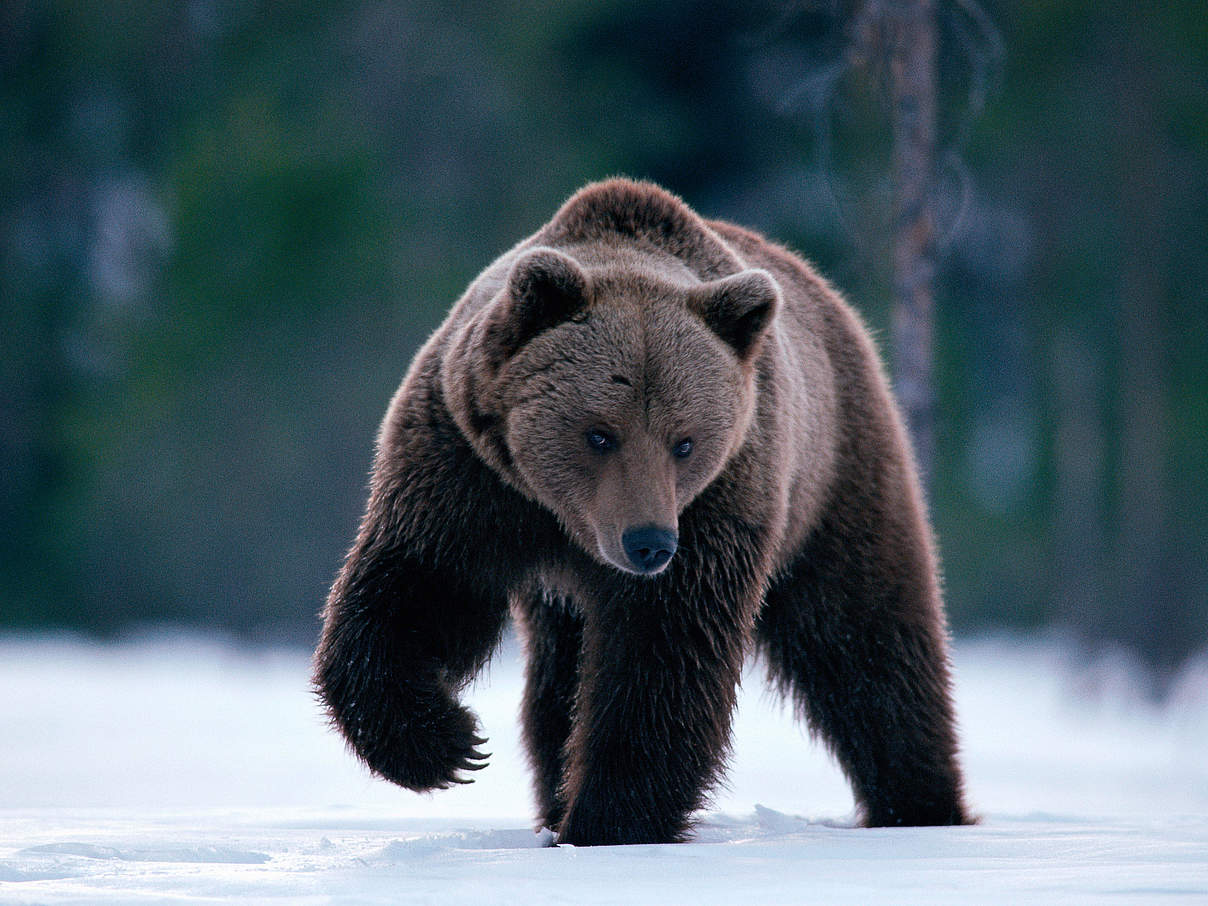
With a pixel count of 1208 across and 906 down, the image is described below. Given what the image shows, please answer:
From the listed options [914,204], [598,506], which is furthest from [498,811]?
[914,204]

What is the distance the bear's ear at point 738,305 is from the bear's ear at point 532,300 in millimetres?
363

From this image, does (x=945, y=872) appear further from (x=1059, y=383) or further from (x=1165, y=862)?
(x=1059, y=383)

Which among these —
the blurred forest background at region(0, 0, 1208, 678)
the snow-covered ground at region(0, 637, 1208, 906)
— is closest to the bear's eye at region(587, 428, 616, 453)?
the snow-covered ground at region(0, 637, 1208, 906)

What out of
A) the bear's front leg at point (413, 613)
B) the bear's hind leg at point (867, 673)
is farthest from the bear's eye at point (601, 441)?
the bear's hind leg at point (867, 673)

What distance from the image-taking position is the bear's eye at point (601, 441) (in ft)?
13.7

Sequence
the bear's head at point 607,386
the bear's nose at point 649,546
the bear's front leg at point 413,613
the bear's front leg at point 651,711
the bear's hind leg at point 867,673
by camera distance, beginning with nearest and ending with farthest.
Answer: the bear's nose at point 649,546 → the bear's head at point 607,386 → the bear's front leg at point 651,711 → the bear's front leg at point 413,613 → the bear's hind leg at point 867,673

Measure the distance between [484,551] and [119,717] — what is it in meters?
8.71

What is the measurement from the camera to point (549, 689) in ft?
17.6

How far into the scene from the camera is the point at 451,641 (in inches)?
182

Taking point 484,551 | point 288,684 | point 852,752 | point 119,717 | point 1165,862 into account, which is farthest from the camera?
point 288,684

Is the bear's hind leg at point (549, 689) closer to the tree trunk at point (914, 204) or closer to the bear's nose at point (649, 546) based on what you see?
the bear's nose at point (649, 546)

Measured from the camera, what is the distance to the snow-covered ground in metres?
3.27

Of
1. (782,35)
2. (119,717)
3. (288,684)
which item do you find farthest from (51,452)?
(782,35)

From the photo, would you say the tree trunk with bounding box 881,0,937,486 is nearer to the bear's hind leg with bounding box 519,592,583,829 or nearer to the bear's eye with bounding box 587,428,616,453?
the bear's hind leg with bounding box 519,592,583,829
